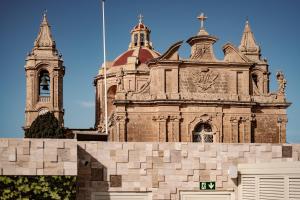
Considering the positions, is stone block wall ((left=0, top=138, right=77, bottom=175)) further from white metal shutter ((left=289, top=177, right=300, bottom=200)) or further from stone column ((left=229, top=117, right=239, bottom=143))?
stone column ((left=229, top=117, right=239, bottom=143))

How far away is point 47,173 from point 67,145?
2.42ft

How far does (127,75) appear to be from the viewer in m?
46.4

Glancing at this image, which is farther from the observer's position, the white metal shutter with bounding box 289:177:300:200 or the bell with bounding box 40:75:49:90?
the bell with bounding box 40:75:49:90

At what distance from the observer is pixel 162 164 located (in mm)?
13648

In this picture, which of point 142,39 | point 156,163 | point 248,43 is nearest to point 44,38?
point 142,39

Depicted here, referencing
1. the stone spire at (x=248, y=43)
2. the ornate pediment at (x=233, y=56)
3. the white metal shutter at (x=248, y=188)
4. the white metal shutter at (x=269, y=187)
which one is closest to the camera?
the white metal shutter at (x=269, y=187)

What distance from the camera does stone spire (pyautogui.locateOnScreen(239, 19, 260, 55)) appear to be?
144ft

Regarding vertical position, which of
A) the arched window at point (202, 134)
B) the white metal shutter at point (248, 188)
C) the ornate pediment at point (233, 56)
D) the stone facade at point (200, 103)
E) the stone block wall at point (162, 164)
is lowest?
the white metal shutter at point (248, 188)

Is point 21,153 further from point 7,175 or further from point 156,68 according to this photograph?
point 156,68

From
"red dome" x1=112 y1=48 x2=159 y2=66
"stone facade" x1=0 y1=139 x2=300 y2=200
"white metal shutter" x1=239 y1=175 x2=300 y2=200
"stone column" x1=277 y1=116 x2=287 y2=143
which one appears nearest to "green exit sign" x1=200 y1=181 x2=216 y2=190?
"stone facade" x1=0 y1=139 x2=300 y2=200

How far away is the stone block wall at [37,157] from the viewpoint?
468 inches

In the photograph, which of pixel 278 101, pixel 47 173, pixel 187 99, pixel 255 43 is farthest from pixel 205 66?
pixel 47 173

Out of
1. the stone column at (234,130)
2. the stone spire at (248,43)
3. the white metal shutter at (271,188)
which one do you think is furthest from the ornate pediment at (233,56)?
the white metal shutter at (271,188)

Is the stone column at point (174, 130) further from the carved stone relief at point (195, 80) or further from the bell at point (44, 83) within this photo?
the bell at point (44, 83)
